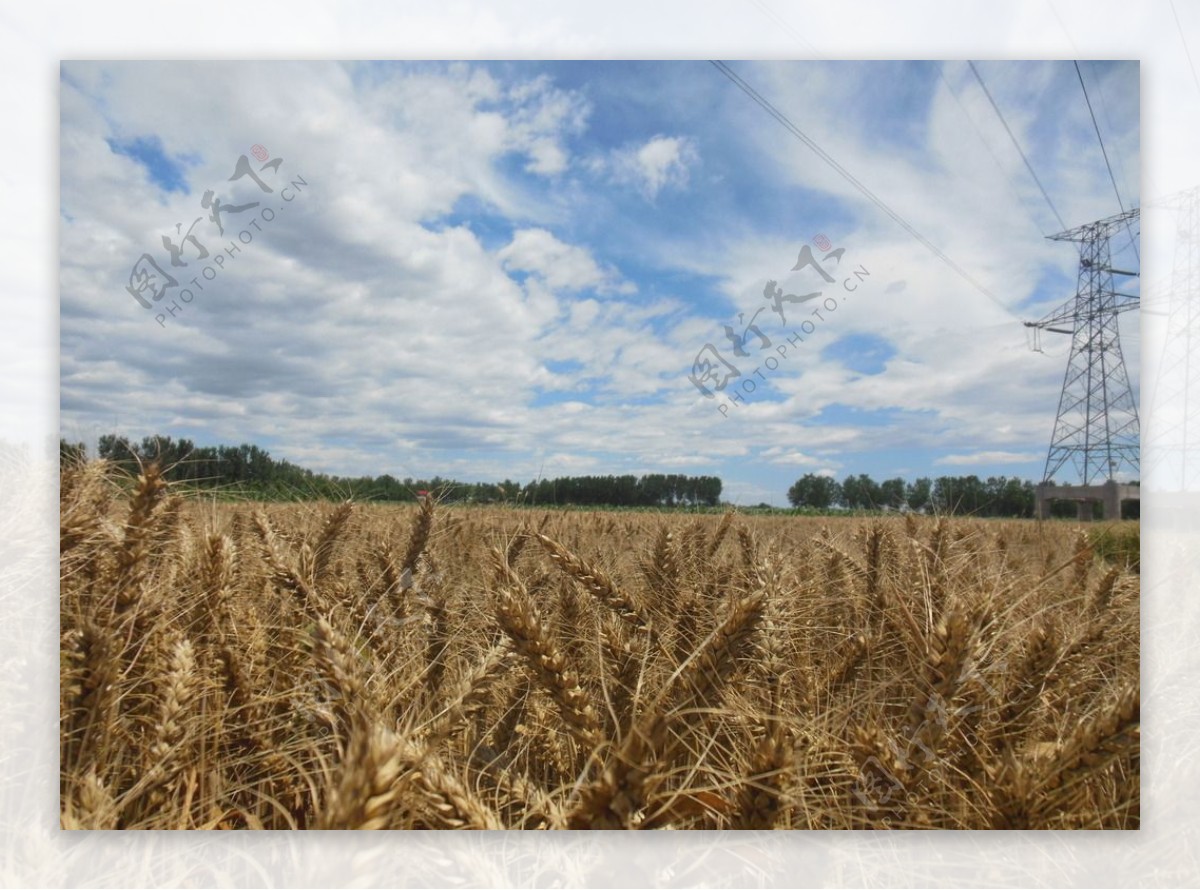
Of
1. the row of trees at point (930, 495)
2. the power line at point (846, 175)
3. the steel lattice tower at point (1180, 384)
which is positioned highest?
the power line at point (846, 175)

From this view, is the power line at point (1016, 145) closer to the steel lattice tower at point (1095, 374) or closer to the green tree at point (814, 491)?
the steel lattice tower at point (1095, 374)

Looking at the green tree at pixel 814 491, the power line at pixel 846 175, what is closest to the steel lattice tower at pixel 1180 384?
the power line at pixel 846 175

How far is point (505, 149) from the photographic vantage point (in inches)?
88.3

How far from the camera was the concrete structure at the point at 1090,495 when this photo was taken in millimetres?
2168

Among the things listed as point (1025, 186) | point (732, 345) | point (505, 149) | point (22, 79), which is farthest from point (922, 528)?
point (22, 79)

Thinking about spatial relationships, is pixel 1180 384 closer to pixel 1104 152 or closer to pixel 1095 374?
pixel 1095 374

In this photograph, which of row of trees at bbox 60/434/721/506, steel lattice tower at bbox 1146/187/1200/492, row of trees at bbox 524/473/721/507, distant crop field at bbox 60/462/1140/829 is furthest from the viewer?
row of trees at bbox 524/473/721/507

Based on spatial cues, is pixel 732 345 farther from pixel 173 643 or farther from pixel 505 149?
pixel 173 643

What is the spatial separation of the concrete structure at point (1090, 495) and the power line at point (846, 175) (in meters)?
0.59

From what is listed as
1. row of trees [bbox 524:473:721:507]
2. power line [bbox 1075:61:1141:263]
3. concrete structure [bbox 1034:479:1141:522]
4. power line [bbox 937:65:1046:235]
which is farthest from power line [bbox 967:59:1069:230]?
row of trees [bbox 524:473:721:507]

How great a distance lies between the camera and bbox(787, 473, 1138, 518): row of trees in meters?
2.22

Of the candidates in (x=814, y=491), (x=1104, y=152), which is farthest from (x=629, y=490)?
(x=1104, y=152)

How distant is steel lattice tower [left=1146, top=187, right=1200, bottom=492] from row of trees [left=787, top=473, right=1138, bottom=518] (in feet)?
0.50

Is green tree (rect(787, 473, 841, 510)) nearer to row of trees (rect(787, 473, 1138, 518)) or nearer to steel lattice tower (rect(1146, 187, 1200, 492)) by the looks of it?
row of trees (rect(787, 473, 1138, 518))
